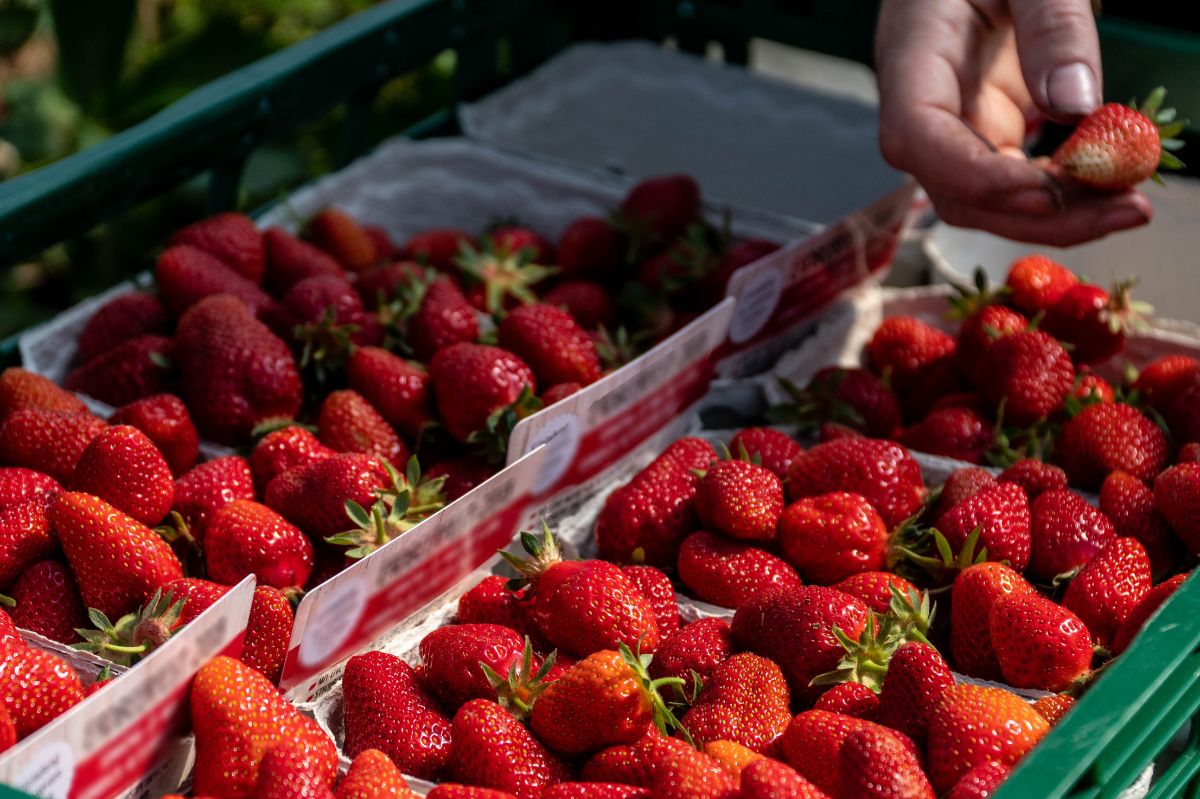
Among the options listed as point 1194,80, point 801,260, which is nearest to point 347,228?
point 801,260

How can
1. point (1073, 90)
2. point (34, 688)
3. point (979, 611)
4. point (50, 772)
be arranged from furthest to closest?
point (1073, 90), point (979, 611), point (34, 688), point (50, 772)

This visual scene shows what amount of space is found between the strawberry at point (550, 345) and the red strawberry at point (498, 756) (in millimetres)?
633

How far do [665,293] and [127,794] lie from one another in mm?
1188

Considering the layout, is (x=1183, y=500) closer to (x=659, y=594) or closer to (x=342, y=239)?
(x=659, y=594)

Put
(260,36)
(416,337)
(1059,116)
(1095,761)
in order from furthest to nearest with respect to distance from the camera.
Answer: (260,36)
(416,337)
(1059,116)
(1095,761)

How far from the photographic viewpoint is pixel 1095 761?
1.01 meters

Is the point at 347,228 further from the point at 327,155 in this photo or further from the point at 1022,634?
the point at 327,155

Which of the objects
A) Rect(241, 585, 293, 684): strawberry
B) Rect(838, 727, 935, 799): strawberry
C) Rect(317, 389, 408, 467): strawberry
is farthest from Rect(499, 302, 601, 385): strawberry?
Rect(838, 727, 935, 799): strawberry

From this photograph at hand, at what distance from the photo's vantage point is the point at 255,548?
1453 mm

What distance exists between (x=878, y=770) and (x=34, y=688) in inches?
30.4

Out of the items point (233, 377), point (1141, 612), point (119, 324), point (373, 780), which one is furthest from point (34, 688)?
point (1141, 612)

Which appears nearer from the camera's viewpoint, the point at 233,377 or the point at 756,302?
the point at 233,377

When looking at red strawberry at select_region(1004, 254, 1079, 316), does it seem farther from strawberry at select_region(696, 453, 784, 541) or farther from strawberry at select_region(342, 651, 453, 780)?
strawberry at select_region(342, 651, 453, 780)

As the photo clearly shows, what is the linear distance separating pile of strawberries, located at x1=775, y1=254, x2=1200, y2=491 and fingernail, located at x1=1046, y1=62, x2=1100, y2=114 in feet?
1.20
